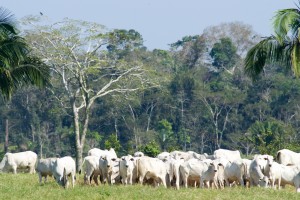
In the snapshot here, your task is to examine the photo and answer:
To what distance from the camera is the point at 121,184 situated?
95.3 feet

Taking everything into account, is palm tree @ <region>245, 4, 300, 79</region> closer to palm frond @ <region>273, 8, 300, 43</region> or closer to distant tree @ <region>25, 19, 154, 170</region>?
palm frond @ <region>273, 8, 300, 43</region>

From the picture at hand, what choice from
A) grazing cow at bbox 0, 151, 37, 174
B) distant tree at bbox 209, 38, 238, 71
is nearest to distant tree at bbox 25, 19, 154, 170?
grazing cow at bbox 0, 151, 37, 174

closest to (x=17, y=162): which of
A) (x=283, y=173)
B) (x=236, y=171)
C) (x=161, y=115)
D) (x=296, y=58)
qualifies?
(x=236, y=171)

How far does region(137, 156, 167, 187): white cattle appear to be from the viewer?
29.2 metres

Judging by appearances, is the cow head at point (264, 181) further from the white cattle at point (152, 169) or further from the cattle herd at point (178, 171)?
the white cattle at point (152, 169)

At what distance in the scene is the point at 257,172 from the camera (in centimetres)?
2823

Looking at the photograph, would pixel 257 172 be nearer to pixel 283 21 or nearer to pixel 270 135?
pixel 283 21

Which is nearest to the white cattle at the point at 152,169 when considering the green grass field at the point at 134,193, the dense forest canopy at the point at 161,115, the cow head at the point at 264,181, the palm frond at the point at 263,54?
the green grass field at the point at 134,193

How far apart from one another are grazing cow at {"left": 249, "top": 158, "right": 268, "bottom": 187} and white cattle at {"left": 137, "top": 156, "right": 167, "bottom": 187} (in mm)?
2786

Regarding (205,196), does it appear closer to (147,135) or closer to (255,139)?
(255,139)

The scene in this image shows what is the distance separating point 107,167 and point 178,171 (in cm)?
225

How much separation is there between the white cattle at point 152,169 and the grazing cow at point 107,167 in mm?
859

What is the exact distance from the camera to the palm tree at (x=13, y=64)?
28.0 metres

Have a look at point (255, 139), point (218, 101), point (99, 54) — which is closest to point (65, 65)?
point (99, 54)
